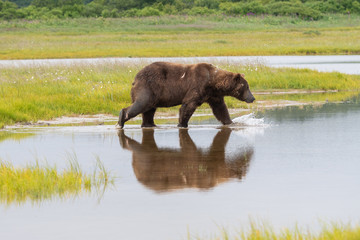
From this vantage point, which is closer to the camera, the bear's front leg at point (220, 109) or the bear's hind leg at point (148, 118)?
the bear's front leg at point (220, 109)

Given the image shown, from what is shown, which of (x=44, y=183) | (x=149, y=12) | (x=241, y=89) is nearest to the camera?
(x=44, y=183)

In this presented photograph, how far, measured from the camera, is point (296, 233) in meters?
6.62

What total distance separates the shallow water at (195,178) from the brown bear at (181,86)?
1.72 ft

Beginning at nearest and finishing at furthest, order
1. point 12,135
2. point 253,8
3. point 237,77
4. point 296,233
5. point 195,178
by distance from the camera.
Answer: point 296,233, point 195,178, point 12,135, point 237,77, point 253,8

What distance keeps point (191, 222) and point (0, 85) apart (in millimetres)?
13568

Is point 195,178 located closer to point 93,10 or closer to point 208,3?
point 93,10

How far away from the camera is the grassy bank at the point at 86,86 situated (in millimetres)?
16562

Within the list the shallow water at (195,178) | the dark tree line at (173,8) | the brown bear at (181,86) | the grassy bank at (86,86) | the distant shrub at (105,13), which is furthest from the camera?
the distant shrub at (105,13)

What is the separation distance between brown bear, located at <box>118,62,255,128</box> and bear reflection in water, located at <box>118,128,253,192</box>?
90 centimetres

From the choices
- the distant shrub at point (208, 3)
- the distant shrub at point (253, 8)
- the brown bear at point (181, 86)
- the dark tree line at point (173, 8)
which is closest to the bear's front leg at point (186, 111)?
the brown bear at point (181, 86)

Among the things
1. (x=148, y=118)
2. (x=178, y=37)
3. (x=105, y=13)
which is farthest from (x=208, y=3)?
(x=148, y=118)

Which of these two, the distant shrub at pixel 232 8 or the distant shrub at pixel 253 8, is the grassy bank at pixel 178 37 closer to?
the distant shrub at pixel 253 8

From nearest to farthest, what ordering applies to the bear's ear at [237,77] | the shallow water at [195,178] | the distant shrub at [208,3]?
the shallow water at [195,178], the bear's ear at [237,77], the distant shrub at [208,3]

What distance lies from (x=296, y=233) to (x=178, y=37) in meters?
49.1
